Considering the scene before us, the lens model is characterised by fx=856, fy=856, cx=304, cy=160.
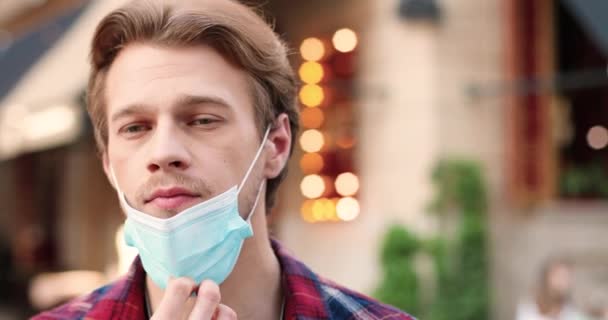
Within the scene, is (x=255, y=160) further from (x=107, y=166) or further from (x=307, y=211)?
(x=307, y=211)

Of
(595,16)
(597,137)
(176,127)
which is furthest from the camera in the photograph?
(597,137)

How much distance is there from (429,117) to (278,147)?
608 centimetres

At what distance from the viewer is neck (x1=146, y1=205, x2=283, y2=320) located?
83.7 inches

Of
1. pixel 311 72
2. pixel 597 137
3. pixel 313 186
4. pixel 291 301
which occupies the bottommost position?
pixel 313 186

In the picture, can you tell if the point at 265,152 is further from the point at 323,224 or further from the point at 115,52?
the point at 323,224

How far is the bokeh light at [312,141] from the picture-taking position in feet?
31.0

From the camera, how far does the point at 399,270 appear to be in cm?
771

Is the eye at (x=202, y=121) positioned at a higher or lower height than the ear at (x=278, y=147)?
higher

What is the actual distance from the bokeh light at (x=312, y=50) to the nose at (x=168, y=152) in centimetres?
751

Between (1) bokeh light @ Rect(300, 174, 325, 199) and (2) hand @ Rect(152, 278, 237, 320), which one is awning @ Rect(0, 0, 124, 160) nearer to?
(1) bokeh light @ Rect(300, 174, 325, 199)

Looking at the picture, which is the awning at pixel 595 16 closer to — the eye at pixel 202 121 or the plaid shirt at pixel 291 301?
the plaid shirt at pixel 291 301

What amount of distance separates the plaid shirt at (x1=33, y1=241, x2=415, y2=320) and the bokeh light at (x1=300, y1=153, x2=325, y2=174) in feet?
23.0

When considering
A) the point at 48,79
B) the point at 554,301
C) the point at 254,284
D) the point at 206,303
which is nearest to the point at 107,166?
the point at 254,284

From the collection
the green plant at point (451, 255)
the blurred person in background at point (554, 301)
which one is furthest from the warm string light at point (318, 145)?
the blurred person in background at point (554, 301)
